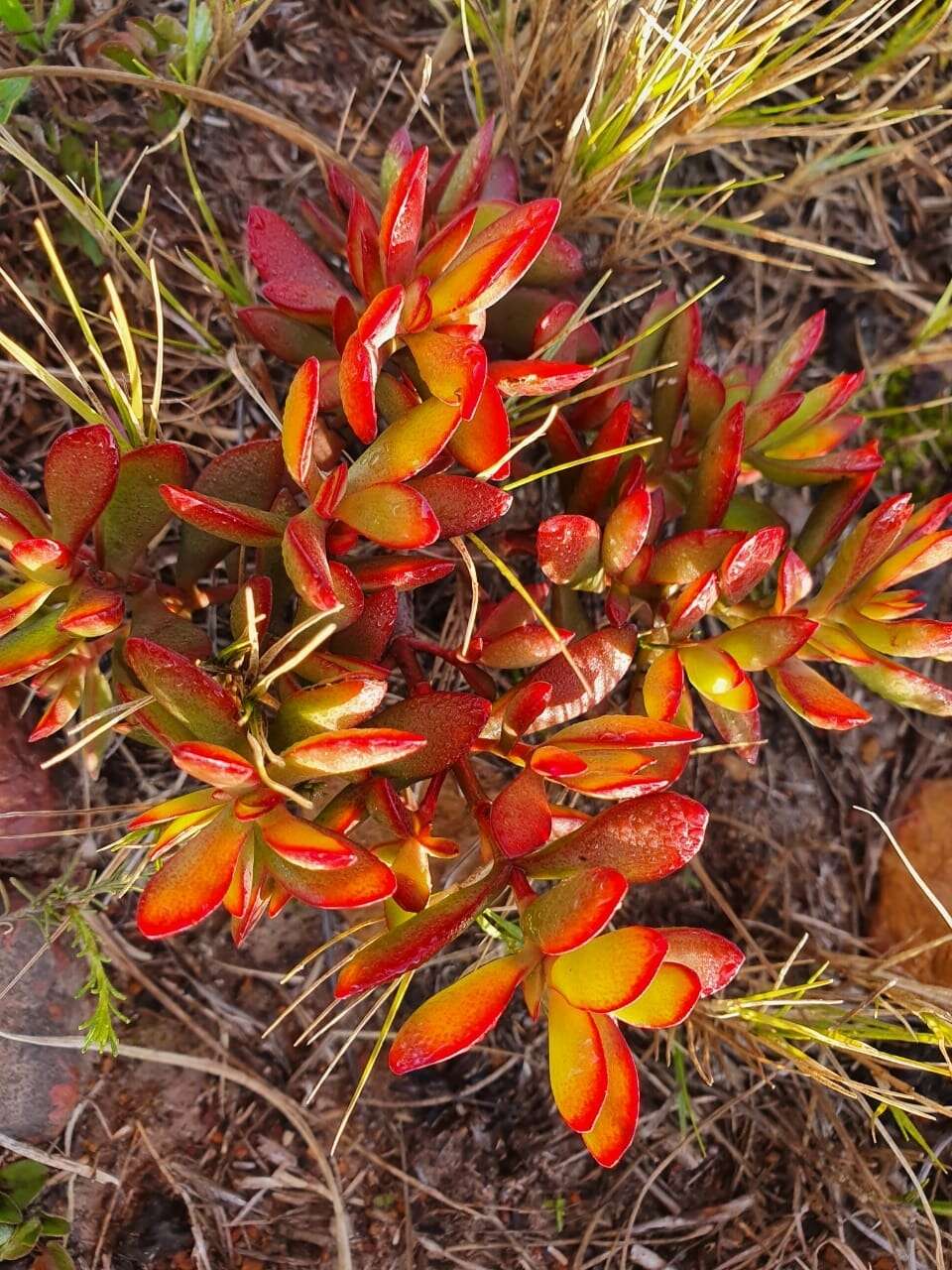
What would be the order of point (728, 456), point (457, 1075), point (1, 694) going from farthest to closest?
1. point (457, 1075)
2. point (1, 694)
3. point (728, 456)

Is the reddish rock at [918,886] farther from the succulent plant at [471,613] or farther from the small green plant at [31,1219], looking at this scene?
the small green plant at [31,1219]

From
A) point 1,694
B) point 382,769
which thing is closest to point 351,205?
point 382,769

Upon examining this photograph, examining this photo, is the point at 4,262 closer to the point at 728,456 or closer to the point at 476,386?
the point at 476,386

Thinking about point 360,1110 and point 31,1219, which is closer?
point 31,1219

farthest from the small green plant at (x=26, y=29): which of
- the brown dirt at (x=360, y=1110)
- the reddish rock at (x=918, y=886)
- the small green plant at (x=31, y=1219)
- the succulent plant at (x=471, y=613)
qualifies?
the reddish rock at (x=918, y=886)

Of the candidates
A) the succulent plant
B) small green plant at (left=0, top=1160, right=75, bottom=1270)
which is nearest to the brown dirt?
small green plant at (left=0, top=1160, right=75, bottom=1270)

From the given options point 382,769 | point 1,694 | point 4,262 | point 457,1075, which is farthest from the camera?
point 457,1075

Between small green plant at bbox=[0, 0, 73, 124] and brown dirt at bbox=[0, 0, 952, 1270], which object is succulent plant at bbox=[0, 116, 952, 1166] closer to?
brown dirt at bbox=[0, 0, 952, 1270]

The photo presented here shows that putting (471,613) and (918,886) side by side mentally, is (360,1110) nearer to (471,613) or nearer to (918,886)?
(471,613)

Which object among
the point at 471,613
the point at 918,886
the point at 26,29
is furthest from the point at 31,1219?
the point at 26,29
